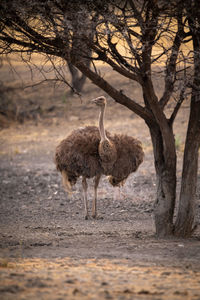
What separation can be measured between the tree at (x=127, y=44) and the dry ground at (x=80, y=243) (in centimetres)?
84

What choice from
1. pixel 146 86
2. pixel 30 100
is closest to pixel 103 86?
pixel 146 86

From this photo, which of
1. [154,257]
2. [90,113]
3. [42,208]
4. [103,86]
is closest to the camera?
[154,257]

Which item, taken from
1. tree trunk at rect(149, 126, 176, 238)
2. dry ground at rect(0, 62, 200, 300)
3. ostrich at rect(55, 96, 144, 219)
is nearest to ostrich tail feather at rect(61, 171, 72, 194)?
ostrich at rect(55, 96, 144, 219)

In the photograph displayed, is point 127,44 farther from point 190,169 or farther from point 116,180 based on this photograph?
point 116,180

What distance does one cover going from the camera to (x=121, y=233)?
301 inches

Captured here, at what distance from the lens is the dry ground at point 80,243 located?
3.97 m

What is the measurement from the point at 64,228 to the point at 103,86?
2.76 meters

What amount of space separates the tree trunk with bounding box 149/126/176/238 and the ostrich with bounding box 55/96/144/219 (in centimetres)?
196

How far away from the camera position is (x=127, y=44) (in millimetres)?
6469

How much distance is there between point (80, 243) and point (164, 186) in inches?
56.4

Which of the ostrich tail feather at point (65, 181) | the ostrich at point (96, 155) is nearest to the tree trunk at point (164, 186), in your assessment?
the ostrich at point (96, 155)

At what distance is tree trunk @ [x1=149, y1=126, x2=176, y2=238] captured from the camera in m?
6.88

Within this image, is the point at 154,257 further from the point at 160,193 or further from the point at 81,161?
the point at 81,161

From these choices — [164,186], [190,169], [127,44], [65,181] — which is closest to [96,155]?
[65,181]
